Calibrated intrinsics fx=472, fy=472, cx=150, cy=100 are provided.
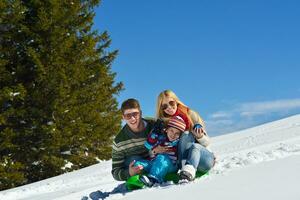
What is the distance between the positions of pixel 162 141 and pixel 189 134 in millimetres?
301

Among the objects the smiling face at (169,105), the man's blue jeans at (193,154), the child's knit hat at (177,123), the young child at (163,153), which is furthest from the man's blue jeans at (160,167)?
the smiling face at (169,105)

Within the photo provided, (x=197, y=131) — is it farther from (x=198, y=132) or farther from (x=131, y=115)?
(x=131, y=115)

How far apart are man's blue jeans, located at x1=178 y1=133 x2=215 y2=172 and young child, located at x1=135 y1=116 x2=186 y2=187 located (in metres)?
0.08

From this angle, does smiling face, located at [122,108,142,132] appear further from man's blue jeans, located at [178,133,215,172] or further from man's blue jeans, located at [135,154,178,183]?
man's blue jeans, located at [178,133,215,172]

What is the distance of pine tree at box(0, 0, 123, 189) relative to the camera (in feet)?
52.1

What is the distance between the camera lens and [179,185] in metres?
4.51

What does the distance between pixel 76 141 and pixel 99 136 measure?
4.28 ft

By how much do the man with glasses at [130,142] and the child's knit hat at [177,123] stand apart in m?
0.39

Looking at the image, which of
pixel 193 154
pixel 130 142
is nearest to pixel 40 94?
pixel 130 142

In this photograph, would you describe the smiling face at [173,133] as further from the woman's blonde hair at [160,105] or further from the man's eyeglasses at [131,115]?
the man's eyeglasses at [131,115]

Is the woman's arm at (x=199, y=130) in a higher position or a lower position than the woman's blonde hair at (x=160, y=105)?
lower

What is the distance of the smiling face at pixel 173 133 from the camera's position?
5.00 metres

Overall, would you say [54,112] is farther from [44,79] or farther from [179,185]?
[179,185]

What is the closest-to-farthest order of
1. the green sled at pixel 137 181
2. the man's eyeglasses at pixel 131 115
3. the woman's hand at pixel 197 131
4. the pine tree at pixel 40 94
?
the green sled at pixel 137 181 < the woman's hand at pixel 197 131 < the man's eyeglasses at pixel 131 115 < the pine tree at pixel 40 94
